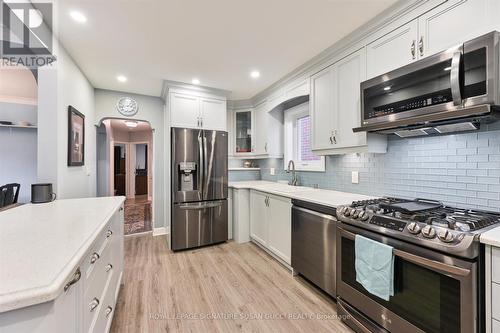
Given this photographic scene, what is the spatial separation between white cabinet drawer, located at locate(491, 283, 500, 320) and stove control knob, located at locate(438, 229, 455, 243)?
0.24 m

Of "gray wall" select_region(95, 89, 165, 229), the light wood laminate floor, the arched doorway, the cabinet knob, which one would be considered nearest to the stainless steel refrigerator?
the light wood laminate floor

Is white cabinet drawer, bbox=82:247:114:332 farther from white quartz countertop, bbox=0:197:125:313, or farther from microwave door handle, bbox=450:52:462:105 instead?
microwave door handle, bbox=450:52:462:105

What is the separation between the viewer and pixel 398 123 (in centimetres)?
168

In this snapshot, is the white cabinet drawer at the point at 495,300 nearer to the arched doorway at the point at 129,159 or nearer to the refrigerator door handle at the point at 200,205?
the refrigerator door handle at the point at 200,205

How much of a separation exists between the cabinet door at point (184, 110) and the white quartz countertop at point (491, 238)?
132 inches

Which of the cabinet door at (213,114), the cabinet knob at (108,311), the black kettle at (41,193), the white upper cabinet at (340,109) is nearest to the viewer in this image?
the cabinet knob at (108,311)

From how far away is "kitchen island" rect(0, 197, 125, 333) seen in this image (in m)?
0.67

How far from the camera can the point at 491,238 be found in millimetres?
1069

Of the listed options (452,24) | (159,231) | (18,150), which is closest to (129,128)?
(18,150)

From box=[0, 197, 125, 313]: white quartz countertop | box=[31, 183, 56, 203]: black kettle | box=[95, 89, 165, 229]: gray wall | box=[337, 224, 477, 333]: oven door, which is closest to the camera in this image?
box=[0, 197, 125, 313]: white quartz countertop

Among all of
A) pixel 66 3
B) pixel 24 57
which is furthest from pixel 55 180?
pixel 66 3

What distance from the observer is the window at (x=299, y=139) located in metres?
3.34

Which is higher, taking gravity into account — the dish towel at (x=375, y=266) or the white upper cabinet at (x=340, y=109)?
the white upper cabinet at (x=340, y=109)

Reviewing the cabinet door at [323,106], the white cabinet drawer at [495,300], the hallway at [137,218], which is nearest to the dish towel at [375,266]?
the white cabinet drawer at [495,300]
